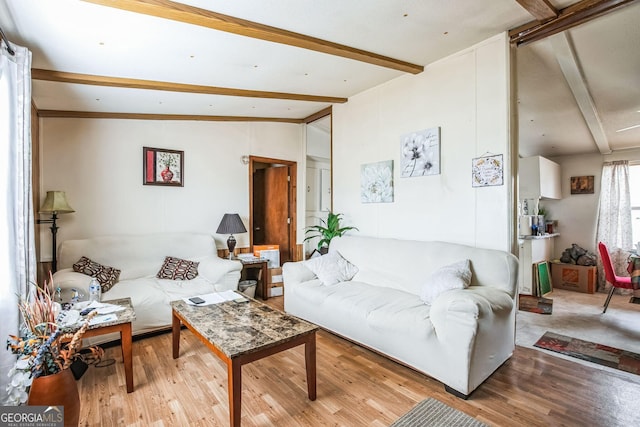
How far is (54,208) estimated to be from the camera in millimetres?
3172

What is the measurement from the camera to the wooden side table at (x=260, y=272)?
4223mm

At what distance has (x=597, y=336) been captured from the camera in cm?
314

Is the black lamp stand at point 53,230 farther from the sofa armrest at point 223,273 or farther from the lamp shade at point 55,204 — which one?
the sofa armrest at point 223,273

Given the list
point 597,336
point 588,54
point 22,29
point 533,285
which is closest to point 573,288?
point 533,285

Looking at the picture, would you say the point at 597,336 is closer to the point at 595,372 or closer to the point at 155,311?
the point at 595,372

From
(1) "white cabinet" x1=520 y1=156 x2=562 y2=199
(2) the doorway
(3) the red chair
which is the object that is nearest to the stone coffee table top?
(2) the doorway

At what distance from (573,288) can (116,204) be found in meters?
6.84

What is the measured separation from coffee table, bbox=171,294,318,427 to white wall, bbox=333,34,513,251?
1830mm

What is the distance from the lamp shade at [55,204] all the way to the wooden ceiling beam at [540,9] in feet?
14.2

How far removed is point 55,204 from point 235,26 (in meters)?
2.63

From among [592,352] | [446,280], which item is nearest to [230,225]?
[446,280]

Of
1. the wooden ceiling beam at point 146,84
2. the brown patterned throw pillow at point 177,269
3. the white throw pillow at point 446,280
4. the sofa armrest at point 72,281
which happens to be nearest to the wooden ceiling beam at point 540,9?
the white throw pillow at point 446,280

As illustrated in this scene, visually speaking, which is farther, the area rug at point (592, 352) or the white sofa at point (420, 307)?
the area rug at point (592, 352)

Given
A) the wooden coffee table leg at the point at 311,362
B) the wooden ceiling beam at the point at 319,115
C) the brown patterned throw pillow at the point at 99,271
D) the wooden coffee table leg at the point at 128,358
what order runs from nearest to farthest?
the wooden coffee table leg at the point at 311,362 < the wooden coffee table leg at the point at 128,358 < the brown patterned throw pillow at the point at 99,271 < the wooden ceiling beam at the point at 319,115
